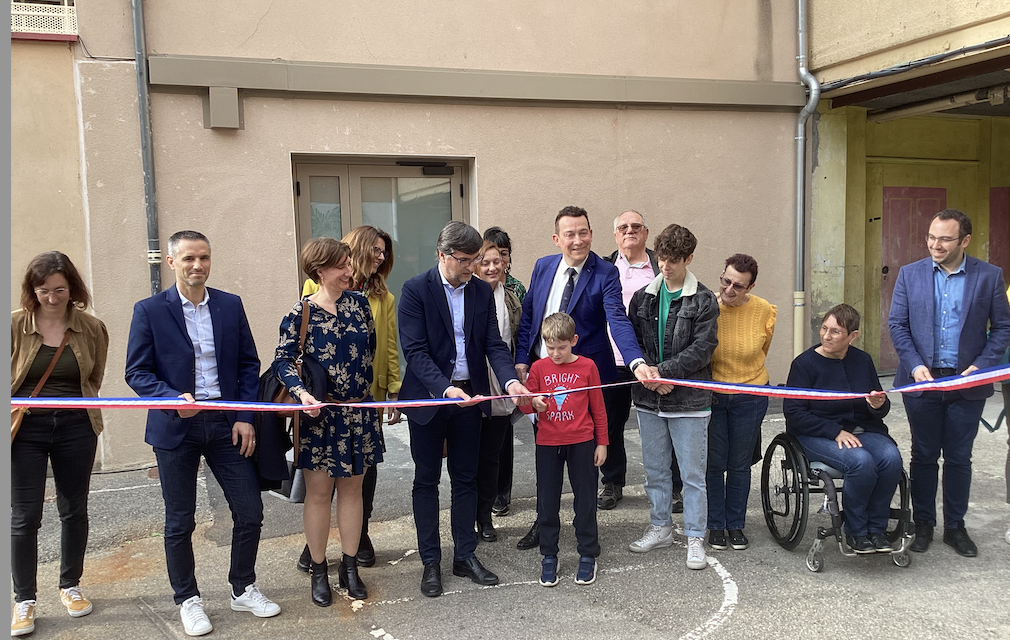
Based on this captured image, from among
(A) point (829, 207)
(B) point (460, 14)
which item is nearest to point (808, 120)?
(A) point (829, 207)

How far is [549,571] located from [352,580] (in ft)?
3.35

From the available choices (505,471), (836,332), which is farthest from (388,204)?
(836,332)

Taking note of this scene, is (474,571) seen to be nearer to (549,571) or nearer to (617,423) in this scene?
(549,571)

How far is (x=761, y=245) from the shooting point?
834 cm

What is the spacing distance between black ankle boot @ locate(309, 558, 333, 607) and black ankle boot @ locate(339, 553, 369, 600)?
4.1 inches

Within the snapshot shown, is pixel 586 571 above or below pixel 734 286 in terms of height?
below

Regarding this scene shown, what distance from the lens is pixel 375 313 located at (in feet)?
14.5

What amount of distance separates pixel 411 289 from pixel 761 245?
5.50 metres

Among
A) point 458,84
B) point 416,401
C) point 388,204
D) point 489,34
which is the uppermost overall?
point 489,34

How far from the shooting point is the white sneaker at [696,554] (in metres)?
4.18

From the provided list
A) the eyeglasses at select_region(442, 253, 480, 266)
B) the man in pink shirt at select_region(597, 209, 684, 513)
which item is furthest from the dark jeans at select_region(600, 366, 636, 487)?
the eyeglasses at select_region(442, 253, 480, 266)

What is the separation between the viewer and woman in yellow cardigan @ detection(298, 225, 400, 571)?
14.1 feet

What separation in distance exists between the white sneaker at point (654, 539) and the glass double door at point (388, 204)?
12.7 feet

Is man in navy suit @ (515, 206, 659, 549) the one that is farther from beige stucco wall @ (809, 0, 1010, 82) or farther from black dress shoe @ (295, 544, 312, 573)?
beige stucco wall @ (809, 0, 1010, 82)
